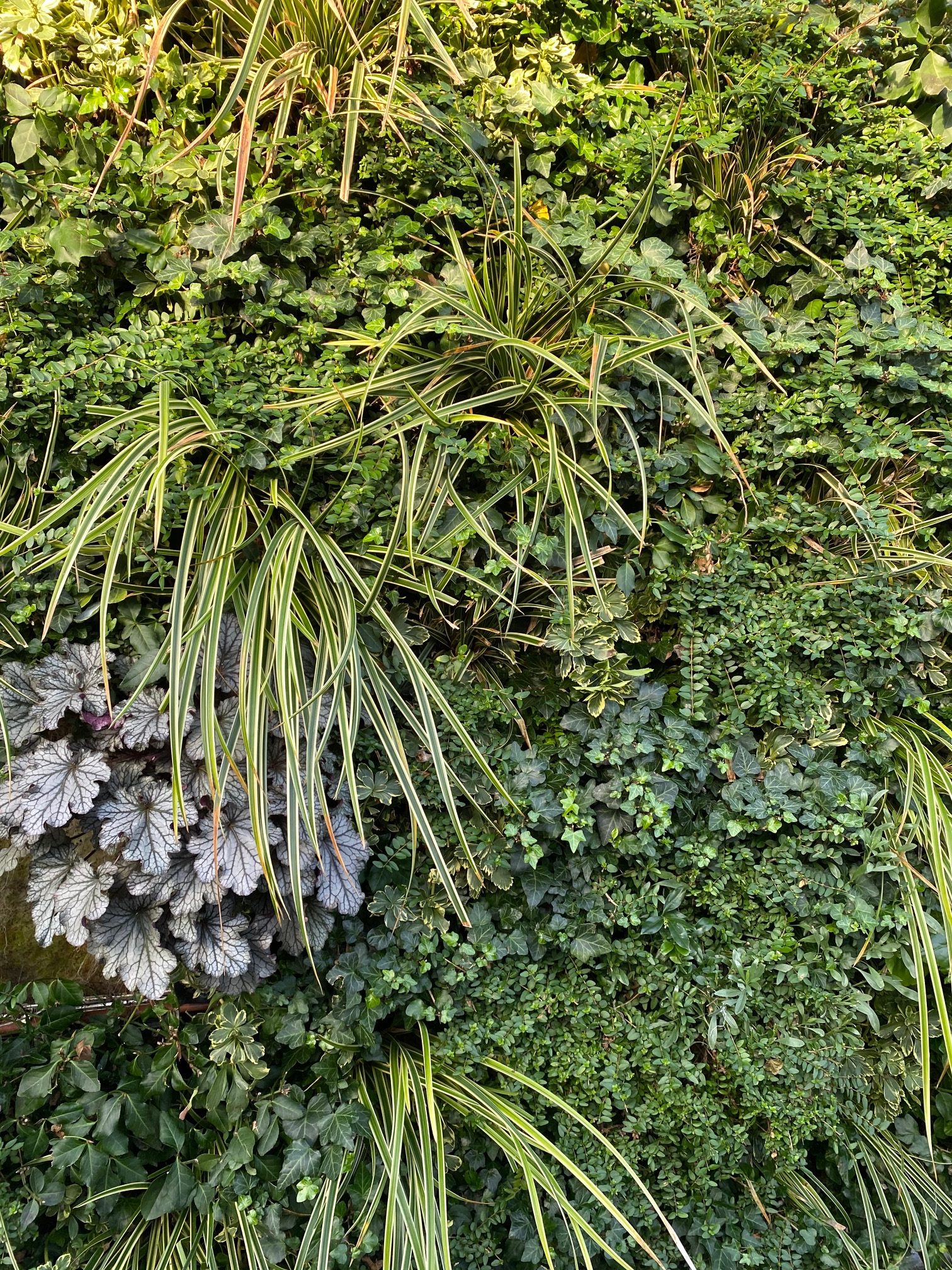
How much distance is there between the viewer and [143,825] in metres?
1.48

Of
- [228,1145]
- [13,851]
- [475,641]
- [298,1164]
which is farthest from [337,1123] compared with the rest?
[475,641]

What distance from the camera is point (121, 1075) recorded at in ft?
5.17

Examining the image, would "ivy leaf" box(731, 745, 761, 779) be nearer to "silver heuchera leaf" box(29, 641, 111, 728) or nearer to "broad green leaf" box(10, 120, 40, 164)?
"silver heuchera leaf" box(29, 641, 111, 728)

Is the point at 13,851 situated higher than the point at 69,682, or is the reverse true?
the point at 69,682

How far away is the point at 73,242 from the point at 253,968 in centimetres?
157

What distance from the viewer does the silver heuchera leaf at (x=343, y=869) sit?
1.53 m

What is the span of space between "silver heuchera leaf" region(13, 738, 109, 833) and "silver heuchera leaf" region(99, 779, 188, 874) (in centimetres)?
5

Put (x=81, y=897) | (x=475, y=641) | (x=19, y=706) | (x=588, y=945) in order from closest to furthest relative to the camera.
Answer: (x=81, y=897) → (x=19, y=706) → (x=588, y=945) → (x=475, y=641)

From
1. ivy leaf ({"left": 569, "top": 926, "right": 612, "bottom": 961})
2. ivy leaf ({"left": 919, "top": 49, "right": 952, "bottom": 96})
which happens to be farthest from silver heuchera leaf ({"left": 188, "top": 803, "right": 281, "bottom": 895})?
ivy leaf ({"left": 919, "top": 49, "right": 952, "bottom": 96})

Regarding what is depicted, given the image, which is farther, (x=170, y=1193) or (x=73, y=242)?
(x=73, y=242)

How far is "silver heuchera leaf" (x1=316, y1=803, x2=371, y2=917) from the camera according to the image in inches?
60.1

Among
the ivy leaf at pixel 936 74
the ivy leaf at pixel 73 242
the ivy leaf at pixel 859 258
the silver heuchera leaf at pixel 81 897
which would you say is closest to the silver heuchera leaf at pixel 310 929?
the silver heuchera leaf at pixel 81 897

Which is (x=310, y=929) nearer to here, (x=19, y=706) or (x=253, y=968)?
(x=253, y=968)

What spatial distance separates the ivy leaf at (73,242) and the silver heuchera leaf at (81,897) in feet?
1.51
